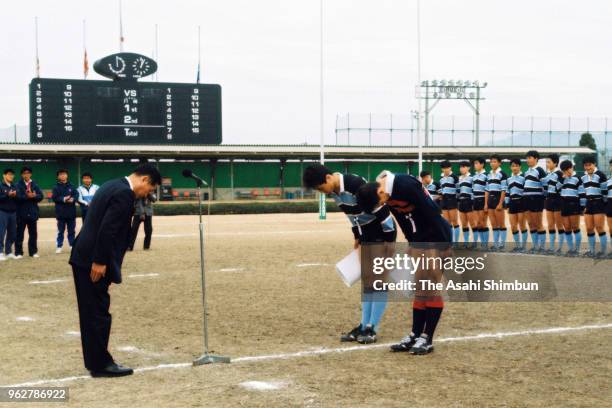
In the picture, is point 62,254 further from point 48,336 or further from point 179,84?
point 179,84

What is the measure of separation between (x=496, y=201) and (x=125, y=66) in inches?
1109

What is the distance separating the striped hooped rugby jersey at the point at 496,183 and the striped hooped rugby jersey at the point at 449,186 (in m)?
1.11

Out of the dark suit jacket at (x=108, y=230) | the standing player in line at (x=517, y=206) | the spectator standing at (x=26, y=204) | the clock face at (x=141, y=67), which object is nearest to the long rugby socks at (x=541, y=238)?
the standing player in line at (x=517, y=206)

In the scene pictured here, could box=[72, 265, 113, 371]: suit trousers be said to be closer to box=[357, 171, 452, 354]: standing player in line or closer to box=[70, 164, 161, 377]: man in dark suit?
box=[70, 164, 161, 377]: man in dark suit

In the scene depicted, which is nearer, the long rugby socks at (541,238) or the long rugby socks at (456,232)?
the long rugby socks at (541,238)

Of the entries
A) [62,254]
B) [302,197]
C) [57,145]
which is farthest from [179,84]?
[62,254]

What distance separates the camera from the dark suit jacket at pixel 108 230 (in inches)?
262

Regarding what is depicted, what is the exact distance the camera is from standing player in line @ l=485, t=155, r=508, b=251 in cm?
1797

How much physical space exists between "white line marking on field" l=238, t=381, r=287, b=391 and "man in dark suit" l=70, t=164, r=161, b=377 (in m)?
1.22

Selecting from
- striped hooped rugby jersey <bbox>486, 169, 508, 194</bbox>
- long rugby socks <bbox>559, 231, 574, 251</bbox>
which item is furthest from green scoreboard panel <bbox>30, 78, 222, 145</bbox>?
long rugby socks <bbox>559, 231, 574, 251</bbox>

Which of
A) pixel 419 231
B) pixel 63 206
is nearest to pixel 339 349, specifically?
pixel 419 231

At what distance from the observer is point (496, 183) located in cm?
1827

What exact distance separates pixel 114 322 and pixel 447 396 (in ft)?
16.9

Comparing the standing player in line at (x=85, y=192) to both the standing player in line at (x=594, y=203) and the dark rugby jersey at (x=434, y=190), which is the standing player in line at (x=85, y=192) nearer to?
the dark rugby jersey at (x=434, y=190)
